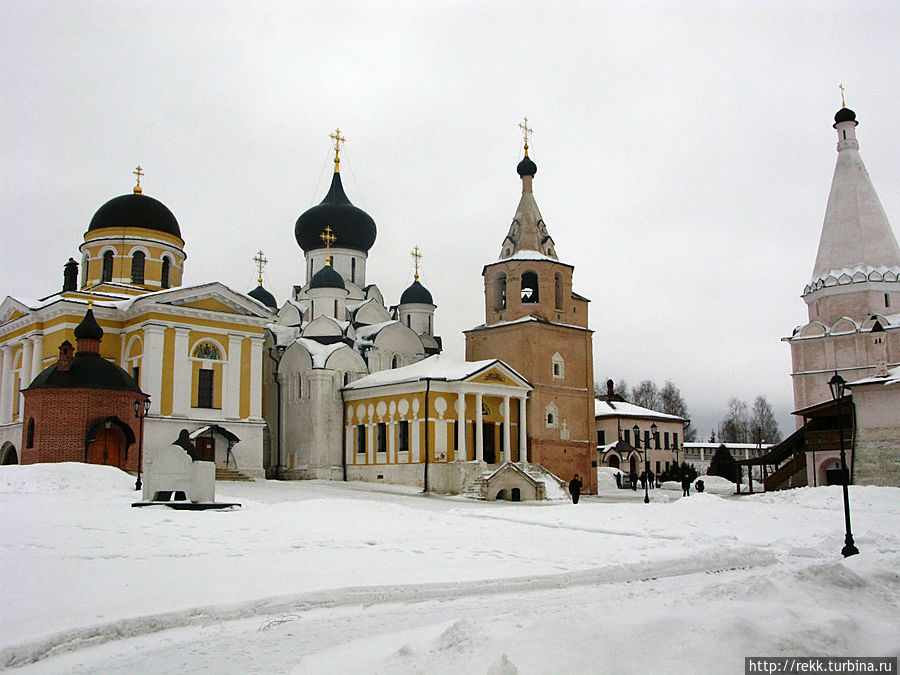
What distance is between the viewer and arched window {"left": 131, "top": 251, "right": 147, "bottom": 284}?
37.3 m

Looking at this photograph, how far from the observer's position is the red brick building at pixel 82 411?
88.6ft

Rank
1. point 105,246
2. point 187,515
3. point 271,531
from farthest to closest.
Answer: point 105,246
point 187,515
point 271,531

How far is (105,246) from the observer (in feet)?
123

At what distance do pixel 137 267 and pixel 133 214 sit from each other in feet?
7.83

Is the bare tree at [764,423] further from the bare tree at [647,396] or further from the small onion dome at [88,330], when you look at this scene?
the small onion dome at [88,330]

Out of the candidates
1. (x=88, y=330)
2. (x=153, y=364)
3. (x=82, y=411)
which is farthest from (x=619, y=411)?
(x=82, y=411)

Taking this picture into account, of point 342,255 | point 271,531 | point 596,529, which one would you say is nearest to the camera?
point 271,531

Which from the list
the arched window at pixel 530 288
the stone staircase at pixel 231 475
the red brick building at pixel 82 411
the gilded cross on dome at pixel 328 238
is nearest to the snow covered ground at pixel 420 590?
the red brick building at pixel 82 411

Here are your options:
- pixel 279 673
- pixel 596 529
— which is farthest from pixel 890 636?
pixel 596 529

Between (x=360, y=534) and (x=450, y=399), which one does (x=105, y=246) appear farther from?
(x=360, y=534)

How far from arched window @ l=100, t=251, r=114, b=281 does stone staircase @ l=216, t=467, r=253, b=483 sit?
10.9m

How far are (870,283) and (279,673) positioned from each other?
126 ft

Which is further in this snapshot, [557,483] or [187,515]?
[557,483]

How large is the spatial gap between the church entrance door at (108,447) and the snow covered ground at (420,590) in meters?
8.21
